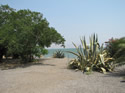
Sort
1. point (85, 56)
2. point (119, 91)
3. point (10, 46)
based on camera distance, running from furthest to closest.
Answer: point (10, 46) → point (85, 56) → point (119, 91)

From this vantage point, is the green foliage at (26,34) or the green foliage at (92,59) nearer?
the green foliage at (92,59)

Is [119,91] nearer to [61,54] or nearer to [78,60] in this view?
[78,60]

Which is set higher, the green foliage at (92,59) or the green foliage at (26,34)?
the green foliage at (26,34)

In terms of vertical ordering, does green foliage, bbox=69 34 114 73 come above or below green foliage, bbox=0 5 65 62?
below

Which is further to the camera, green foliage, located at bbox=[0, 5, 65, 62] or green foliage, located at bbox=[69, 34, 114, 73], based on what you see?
green foliage, located at bbox=[0, 5, 65, 62]

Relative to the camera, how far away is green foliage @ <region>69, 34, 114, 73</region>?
21.9ft

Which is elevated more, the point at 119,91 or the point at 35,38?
the point at 35,38

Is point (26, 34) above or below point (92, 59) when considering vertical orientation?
above

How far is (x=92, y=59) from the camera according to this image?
7012mm

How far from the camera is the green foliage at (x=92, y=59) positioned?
6660mm

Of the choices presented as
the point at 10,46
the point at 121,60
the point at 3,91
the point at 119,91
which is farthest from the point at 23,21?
→ the point at 119,91

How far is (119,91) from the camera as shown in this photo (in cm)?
332

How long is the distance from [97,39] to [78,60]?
184cm

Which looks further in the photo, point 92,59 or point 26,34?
point 26,34
